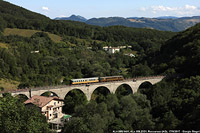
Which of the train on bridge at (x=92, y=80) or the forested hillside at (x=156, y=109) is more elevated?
the train on bridge at (x=92, y=80)

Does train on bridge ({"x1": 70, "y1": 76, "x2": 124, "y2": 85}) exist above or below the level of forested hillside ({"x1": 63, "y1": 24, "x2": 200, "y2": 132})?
above

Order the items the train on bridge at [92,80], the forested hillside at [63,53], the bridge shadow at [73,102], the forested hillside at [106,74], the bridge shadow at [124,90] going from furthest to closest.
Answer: the forested hillside at [63,53] < the bridge shadow at [124,90] < the train on bridge at [92,80] < the bridge shadow at [73,102] < the forested hillside at [106,74]

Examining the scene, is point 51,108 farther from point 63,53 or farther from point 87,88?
point 63,53

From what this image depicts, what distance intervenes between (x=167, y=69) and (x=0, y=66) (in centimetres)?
5354

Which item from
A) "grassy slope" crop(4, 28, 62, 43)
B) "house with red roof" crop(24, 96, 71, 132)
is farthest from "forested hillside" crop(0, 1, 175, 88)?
"house with red roof" crop(24, 96, 71, 132)

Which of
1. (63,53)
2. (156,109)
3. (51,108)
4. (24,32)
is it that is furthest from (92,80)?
(24,32)

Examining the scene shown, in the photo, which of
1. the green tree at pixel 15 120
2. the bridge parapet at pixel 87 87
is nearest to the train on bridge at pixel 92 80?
the bridge parapet at pixel 87 87

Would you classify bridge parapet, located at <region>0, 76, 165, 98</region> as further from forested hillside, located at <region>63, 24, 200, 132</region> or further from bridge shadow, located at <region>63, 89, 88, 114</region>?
forested hillside, located at <region>63, 24, 200, 132</region>

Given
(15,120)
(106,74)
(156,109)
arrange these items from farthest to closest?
(106,74), (156,109), (15,120)

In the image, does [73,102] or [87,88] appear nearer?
[73,102]

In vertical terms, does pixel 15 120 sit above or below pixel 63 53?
below

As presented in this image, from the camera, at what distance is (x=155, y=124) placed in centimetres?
3834

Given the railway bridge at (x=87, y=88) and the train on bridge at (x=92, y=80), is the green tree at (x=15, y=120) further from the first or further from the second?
the train on bridge at (x=92, y=80)

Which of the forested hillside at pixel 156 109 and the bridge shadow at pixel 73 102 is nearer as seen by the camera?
the forested hillside at pixel 156 109
